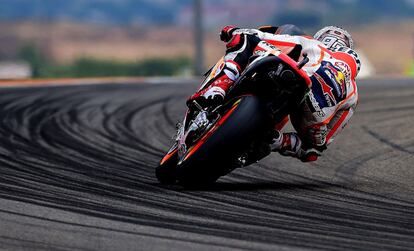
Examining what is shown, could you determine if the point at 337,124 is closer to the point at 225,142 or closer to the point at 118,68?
the point at 225,142

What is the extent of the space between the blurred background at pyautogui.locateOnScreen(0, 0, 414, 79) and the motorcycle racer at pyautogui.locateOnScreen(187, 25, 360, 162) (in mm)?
29763

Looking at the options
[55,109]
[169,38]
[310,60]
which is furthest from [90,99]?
[169,38]

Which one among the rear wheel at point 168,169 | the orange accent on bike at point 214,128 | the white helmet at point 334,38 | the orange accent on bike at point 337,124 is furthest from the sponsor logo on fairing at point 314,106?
the rear wheel at point 168,169

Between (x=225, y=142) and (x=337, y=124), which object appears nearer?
(x=225, y=142)

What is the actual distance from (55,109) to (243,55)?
24.8ft

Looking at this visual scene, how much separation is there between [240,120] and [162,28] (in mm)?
52356

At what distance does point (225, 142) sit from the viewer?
800 centimetres

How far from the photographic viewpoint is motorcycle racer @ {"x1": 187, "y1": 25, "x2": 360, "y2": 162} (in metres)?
8.67

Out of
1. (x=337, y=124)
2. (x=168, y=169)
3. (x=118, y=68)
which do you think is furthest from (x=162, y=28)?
(x=168, y=169)

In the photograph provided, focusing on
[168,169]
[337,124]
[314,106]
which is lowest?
[168,169]

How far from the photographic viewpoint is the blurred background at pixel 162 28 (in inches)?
1812

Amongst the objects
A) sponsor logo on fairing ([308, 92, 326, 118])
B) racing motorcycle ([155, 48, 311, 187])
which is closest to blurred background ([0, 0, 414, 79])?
sponsor logo on fairing ([308, 92, 326, 118])

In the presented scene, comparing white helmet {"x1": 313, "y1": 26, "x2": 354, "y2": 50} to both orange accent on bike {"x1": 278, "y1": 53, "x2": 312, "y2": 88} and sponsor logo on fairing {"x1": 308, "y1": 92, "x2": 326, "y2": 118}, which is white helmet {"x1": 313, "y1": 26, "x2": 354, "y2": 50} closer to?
sponsor logo on fairing {"x1": 308, "y1": 92, "x2": 326, "y2": 118}

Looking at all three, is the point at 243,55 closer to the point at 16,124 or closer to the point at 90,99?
the point at 16,124
